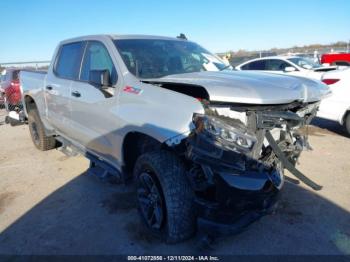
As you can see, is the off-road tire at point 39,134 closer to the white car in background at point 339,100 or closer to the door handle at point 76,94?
the door handle at point 76,94

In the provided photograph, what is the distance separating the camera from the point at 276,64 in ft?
35.1

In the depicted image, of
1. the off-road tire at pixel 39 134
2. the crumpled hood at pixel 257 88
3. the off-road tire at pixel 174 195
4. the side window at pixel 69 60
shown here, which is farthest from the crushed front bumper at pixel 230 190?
the off-road tire at pixel 39 134

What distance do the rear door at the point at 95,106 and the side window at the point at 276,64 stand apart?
7922 mm

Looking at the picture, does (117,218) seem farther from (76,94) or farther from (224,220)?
(76,94)

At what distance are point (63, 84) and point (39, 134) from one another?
2111mm

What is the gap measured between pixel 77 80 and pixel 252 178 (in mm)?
2809

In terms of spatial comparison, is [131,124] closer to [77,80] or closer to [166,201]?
[166,201]

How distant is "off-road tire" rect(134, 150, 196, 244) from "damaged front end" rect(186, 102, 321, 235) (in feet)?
0.35

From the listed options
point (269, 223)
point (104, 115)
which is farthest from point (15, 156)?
point (269, 223)

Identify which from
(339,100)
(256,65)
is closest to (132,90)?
(339,100)

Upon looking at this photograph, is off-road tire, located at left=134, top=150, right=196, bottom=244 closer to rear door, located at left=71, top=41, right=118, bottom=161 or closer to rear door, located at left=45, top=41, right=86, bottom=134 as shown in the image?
rear door, located at left=71, top=41, right=118, bottom=161

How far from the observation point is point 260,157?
9.12 ft

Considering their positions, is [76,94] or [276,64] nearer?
[76,94]

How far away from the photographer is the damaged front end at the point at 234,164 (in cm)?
241
